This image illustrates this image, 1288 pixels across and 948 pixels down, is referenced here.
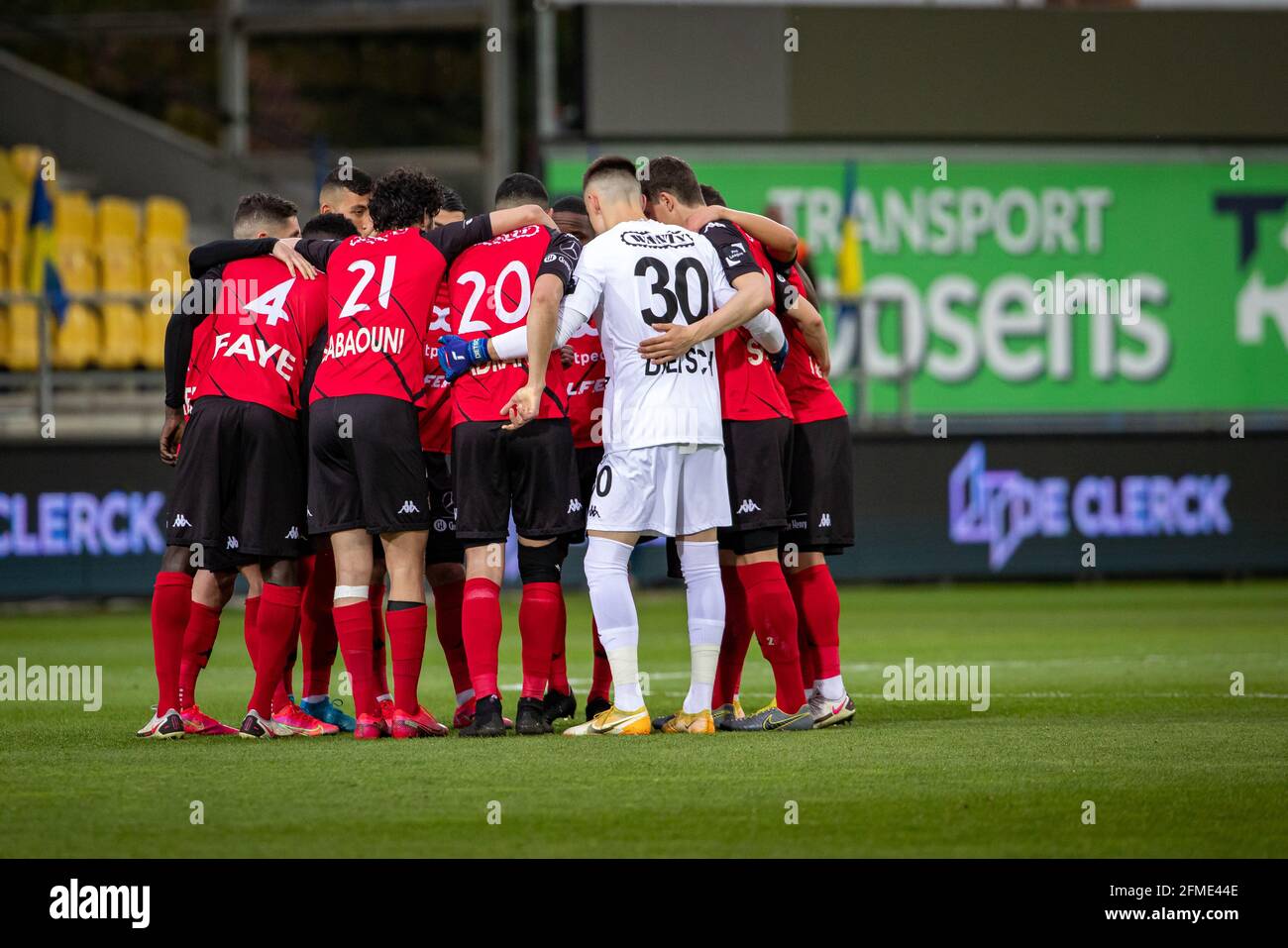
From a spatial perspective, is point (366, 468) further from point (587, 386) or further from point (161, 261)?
point (161, 261)

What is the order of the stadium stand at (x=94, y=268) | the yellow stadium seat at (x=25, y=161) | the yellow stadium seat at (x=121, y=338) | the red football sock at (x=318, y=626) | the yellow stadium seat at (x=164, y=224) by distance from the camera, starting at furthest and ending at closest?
the yellow stadium seat at (x=164, y=224) < the yellow stadium seat at (x=25, y=161) < the yellow stadium seat at (x=121, y=338) < the stadium stand at (x=94, y=268) < the red football sock at (x=318, y=626)

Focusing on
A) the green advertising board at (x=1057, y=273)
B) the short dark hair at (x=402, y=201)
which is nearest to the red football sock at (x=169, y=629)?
the short dark hair at (x=402, y=201)

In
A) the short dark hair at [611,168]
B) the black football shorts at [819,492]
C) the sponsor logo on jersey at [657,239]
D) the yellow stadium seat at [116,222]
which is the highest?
the yellow stadium seat at [116,222]

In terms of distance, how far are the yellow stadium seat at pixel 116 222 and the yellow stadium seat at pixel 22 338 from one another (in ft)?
11.4

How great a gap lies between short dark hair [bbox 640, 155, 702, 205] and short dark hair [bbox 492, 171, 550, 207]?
0.46 m

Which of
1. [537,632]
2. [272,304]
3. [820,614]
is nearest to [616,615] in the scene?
[537,632]

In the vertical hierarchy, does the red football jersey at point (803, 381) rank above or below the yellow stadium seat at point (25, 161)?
below

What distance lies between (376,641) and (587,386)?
149cm

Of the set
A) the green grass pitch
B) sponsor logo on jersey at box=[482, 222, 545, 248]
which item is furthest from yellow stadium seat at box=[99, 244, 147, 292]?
sponsor logo on jersey at box=[482, 222, 545, 248]

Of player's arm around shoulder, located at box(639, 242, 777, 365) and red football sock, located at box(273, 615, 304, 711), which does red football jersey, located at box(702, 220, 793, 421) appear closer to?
player's arm around shoulder, located at box(639, 242, 777, 365)

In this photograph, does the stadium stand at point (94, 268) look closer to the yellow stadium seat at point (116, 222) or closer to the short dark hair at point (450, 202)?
the yellow stadium seat at point (116, 222)

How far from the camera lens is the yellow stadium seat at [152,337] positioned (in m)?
20.8

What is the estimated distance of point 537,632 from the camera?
7.67m
